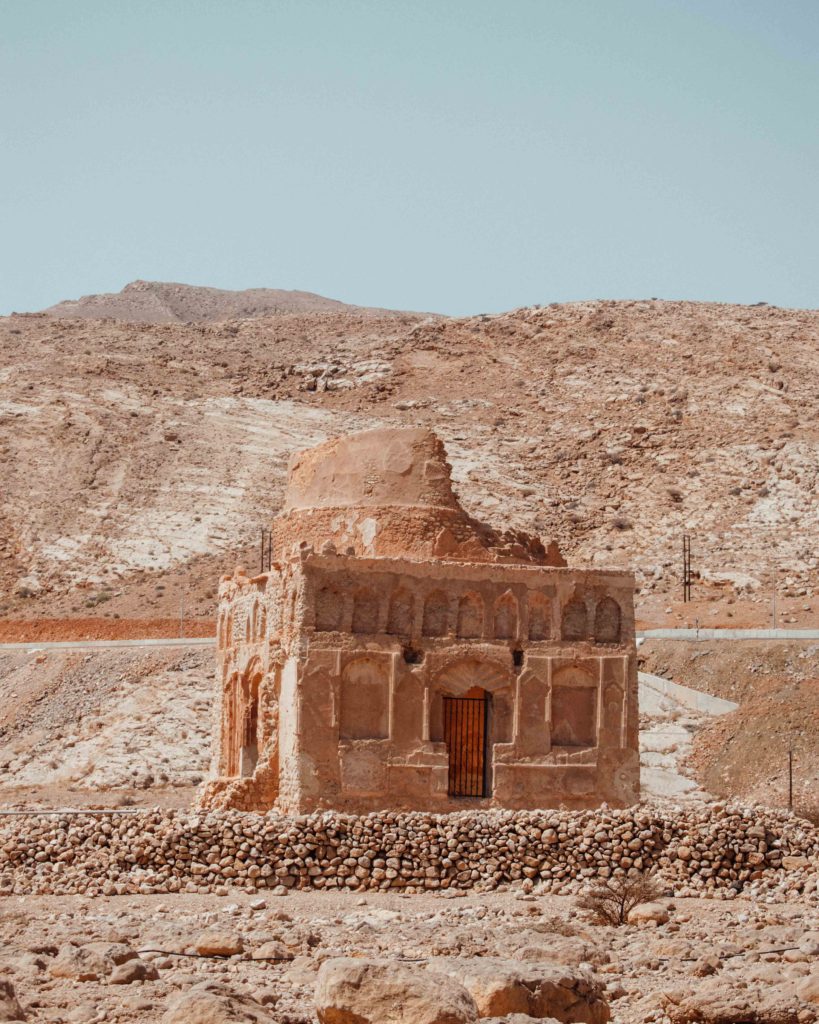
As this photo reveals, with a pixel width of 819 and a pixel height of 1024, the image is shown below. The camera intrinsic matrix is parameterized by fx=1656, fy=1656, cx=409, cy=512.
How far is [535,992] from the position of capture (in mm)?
12172

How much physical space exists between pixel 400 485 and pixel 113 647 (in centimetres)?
2184

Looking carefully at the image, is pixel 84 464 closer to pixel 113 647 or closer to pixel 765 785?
pixel 113 647

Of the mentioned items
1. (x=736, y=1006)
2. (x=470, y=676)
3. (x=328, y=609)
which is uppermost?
(x=328, y=609)

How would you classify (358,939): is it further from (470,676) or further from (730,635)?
(730,635)

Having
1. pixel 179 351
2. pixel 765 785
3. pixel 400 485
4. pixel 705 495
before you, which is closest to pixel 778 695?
pixel 765 785

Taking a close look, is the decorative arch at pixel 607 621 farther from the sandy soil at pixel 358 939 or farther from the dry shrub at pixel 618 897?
the sandy soil at pixel 358 939

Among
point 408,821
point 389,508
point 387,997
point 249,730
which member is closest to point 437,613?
point 389,508

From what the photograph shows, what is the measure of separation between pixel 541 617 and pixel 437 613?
1569mm

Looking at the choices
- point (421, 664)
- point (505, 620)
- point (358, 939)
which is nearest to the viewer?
point (358, 939)

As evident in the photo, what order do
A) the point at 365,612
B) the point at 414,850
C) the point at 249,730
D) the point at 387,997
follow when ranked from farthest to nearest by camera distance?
1. the point at 249,730
2. the point at 365,612
3. the point at 414,850
4. the point at 387,997

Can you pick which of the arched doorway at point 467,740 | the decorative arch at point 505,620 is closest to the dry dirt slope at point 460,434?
the decorative arch at point 505,620

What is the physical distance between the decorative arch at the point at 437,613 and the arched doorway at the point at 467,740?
3.10ft

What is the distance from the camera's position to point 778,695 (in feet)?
128

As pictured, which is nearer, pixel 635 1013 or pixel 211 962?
pixel 635 1013
